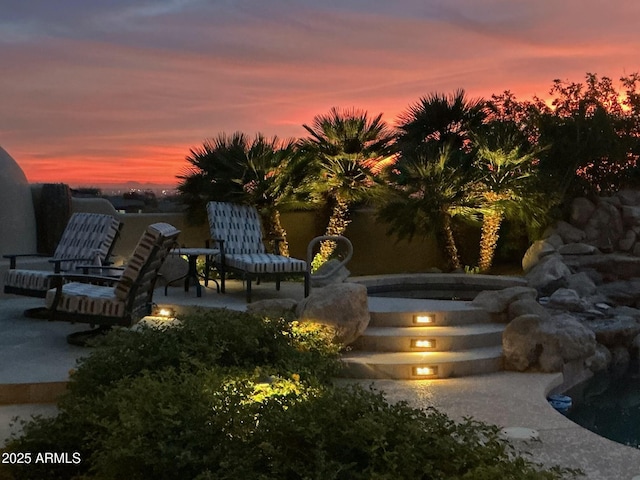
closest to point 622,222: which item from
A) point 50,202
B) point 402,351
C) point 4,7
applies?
point 402,351

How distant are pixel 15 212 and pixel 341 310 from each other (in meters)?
7.13

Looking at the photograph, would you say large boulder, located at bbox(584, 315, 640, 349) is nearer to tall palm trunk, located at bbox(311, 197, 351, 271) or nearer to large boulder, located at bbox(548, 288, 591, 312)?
large boulder, located at bbox(548, 288, 591, 312)

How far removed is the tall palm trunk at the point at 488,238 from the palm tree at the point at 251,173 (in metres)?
3.97

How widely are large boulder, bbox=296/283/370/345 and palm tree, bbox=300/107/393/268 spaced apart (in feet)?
19.3

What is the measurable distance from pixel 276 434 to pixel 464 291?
9100 millimetres

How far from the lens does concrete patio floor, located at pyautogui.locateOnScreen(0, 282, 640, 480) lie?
14.4ft

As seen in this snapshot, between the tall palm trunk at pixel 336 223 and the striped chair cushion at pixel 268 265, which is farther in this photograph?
the tall palm trunk at pixel 336 223

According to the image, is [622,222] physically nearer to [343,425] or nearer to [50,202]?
[50,202]

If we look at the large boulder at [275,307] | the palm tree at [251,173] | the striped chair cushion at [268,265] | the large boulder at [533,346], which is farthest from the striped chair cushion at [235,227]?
the large boulder at [533,346]

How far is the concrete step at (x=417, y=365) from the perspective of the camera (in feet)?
21.3

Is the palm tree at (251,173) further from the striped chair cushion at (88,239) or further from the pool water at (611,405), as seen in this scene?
the pool water at (611,405)

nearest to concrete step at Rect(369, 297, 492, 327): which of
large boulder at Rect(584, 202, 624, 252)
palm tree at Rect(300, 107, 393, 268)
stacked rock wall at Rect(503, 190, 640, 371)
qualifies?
stacked rock wall at Rect(503, 190, 640, 371)

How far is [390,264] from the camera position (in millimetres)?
14992

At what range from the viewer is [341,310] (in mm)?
6707
